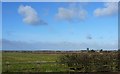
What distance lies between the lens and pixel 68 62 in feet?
20.4

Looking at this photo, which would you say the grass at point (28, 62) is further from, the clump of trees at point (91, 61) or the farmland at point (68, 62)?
the clump of trees at point (91, 61)

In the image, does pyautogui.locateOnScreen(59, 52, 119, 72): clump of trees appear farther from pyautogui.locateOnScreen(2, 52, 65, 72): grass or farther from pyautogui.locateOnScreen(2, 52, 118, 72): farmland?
pyautogui.locateOnScreen(2, 52, 65, 72): grass

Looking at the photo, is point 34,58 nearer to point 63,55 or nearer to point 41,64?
point 41,64

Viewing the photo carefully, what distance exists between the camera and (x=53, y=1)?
18.0 feet

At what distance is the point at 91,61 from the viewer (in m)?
6.21

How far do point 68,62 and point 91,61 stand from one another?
21.7 inches

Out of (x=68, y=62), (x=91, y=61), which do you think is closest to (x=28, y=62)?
(x=68, y=62)

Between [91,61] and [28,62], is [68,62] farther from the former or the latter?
[28,62]

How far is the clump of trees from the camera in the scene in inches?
242

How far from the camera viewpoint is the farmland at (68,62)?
608 centimetres

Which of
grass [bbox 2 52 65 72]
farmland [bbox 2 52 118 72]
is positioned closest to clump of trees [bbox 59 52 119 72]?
farmland [bbox 2 52 118 72]

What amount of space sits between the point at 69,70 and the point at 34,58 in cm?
105

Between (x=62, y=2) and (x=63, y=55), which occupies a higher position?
(x=62, y=2)

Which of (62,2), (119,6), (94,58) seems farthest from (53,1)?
(94,58)
